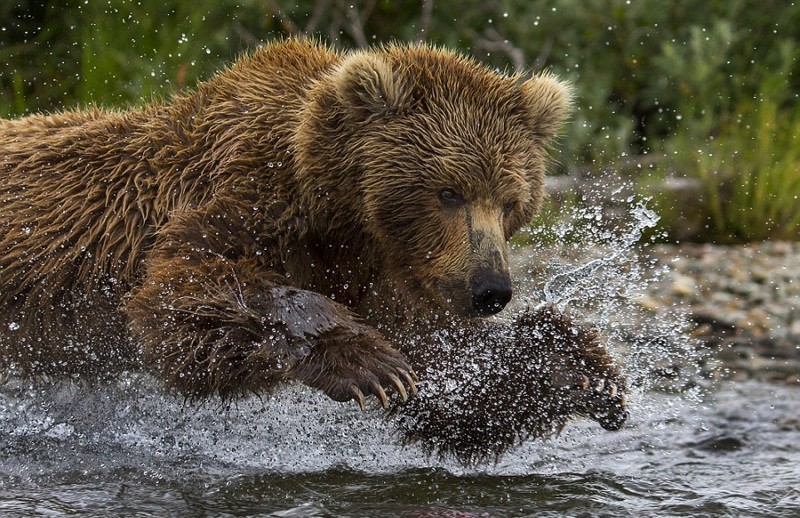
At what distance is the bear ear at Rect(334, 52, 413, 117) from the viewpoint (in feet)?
14.5

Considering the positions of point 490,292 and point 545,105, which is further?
point 545,105

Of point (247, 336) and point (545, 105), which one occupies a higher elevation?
point (545, 105)

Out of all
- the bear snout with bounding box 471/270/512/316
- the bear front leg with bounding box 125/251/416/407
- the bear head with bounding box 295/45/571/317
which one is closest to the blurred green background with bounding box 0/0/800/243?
the bear head with bounding box 295/45/571/317

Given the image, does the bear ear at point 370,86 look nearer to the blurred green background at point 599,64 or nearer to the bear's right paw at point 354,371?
the bear's right paw at point 354,371

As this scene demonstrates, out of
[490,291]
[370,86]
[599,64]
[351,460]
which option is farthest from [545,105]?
[599,64]

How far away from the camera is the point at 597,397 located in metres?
4.82

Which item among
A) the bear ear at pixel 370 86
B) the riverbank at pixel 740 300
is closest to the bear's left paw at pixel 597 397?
the bear ear at pixel 370 86

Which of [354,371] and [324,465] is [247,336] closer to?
[354,371]

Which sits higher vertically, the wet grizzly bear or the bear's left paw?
the wet grizzly bear

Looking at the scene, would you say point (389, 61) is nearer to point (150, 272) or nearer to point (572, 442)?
point (150, 272)

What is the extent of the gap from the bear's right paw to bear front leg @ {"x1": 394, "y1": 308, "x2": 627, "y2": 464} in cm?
68

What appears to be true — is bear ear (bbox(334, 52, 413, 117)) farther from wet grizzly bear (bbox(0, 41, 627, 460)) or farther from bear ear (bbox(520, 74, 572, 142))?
bear ear (bbox(520, 74, 572, 142))

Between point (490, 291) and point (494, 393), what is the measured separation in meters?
0.77

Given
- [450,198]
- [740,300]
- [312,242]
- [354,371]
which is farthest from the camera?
[740,300]
